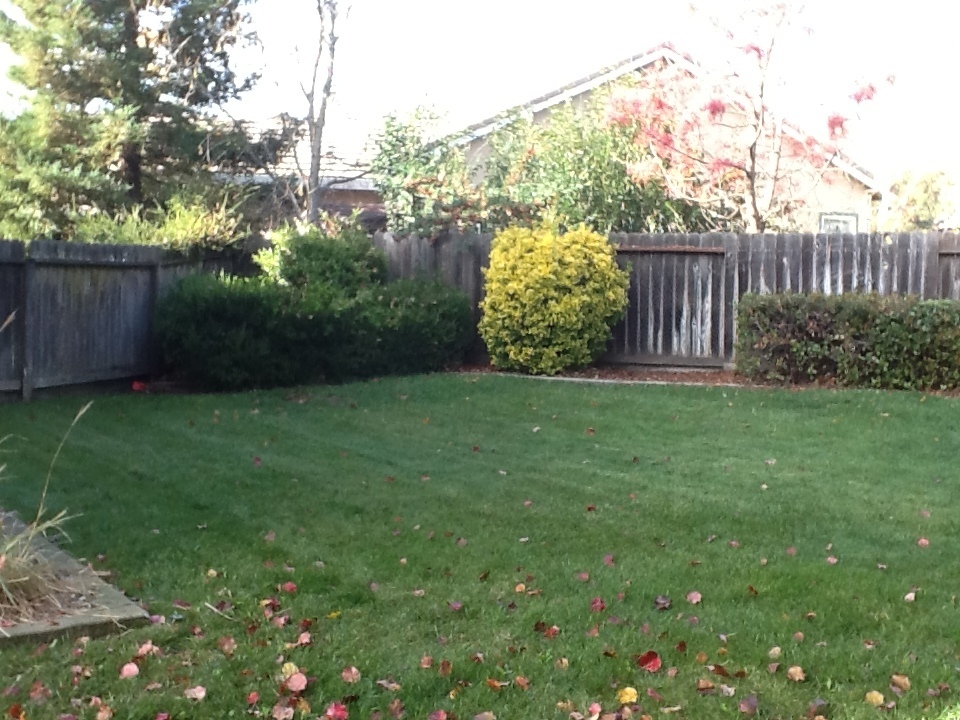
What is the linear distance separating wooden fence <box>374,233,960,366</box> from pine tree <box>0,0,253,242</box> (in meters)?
5.76

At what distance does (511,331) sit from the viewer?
12656 mm

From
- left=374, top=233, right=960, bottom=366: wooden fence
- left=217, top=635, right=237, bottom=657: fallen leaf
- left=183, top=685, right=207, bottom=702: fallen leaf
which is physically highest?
left=374, top=233, right=960, bottom=366: wooden fence

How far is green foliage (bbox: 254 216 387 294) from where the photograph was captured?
42.3 ft

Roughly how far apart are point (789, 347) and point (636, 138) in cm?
613

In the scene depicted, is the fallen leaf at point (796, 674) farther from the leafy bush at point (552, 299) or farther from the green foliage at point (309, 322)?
the leafy bush at point (552, 299)

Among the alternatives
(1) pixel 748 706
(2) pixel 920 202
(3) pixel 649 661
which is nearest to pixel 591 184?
(3) pixel 649 661

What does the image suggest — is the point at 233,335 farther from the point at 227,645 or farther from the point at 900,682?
the point at 900,682

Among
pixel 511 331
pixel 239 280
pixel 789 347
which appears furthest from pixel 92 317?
pixel 789 347

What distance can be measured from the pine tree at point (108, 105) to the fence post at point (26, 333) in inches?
234

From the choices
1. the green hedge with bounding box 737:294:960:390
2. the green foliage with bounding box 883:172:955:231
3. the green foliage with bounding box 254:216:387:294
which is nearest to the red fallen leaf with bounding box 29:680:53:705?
the green hedge with bounding box 737:294:960:390

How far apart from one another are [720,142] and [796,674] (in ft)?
43.4

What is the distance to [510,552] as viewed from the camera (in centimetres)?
569

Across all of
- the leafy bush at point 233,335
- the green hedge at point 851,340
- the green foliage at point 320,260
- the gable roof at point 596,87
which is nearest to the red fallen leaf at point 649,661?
the green hedge at point 851,340

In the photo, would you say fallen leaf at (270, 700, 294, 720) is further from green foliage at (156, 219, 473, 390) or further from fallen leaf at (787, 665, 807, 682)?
green foliage at (156, 219, 473, 390)
